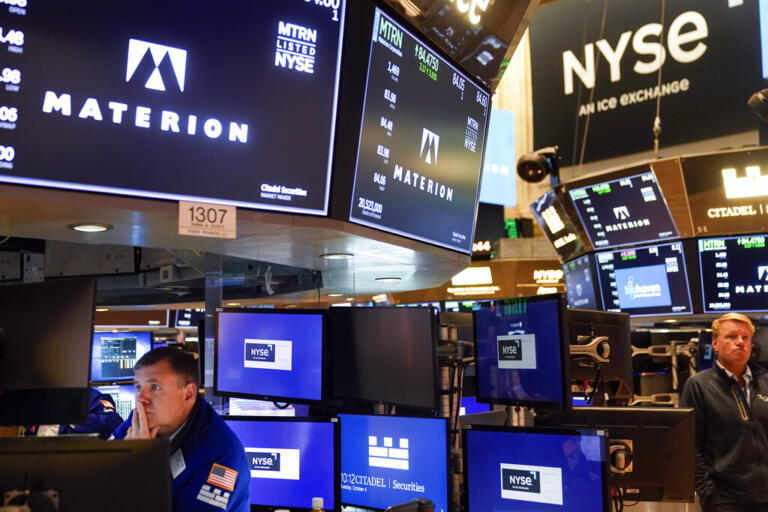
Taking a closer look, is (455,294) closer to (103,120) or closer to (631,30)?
(631,30)

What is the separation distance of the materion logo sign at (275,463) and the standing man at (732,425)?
2.40 meters

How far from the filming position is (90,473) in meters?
1.46

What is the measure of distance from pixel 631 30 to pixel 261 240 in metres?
7.41

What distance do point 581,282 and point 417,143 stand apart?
423 centimetres

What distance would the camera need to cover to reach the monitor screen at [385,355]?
126 inches

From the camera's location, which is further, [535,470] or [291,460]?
[291,460]

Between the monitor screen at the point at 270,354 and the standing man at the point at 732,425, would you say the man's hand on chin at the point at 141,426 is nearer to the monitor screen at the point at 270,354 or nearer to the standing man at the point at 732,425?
the monitor screen at the point at 270,354

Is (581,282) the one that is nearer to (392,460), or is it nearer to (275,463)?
(392,460)

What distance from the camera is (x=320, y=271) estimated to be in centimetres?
417

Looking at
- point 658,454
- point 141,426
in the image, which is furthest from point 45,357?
point 658,454

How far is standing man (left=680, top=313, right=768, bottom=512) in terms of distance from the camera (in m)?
4.23

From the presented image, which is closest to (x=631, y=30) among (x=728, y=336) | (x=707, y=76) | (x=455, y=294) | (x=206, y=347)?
(x=707, y=76)

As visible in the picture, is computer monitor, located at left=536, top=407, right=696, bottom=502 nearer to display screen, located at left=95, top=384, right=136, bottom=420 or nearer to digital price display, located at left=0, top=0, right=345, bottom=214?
digital price display, located at left=0, top=0, right=345, bottom=214

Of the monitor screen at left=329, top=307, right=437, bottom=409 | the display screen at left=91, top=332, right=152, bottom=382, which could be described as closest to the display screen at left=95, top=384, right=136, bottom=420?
the display screen at left=91, top=332, right=152, bottom=382
